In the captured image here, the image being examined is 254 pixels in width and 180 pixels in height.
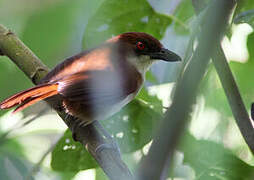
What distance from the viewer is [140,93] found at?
1.95m

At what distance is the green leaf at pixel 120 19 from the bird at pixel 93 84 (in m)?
0.09

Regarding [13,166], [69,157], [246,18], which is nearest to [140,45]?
[69,157]

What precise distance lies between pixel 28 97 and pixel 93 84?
303mm

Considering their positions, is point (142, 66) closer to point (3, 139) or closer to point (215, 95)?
point (215, 95)

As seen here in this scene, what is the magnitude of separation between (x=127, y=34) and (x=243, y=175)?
1015mm

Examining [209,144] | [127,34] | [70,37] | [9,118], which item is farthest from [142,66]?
[70,37]

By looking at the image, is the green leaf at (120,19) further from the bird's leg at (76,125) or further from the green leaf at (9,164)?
the green leaf at (9,164)

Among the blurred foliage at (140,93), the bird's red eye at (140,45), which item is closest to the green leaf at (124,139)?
the blurred foliage at (140,93)

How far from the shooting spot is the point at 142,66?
7.34 ft

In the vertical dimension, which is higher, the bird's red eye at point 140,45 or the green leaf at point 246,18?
the green leaf at point 246,18

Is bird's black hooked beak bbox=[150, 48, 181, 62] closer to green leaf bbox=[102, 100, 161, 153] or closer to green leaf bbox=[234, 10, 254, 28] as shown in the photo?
green leaf bbox=[102, 100, 161, 153]

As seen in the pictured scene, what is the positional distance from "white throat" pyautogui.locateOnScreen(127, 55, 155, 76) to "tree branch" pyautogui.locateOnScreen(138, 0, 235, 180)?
1653mm

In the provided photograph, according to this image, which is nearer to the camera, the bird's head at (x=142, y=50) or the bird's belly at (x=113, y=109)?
the bird's belly at (x=113, y=109)

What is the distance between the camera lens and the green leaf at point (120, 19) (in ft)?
6.00
